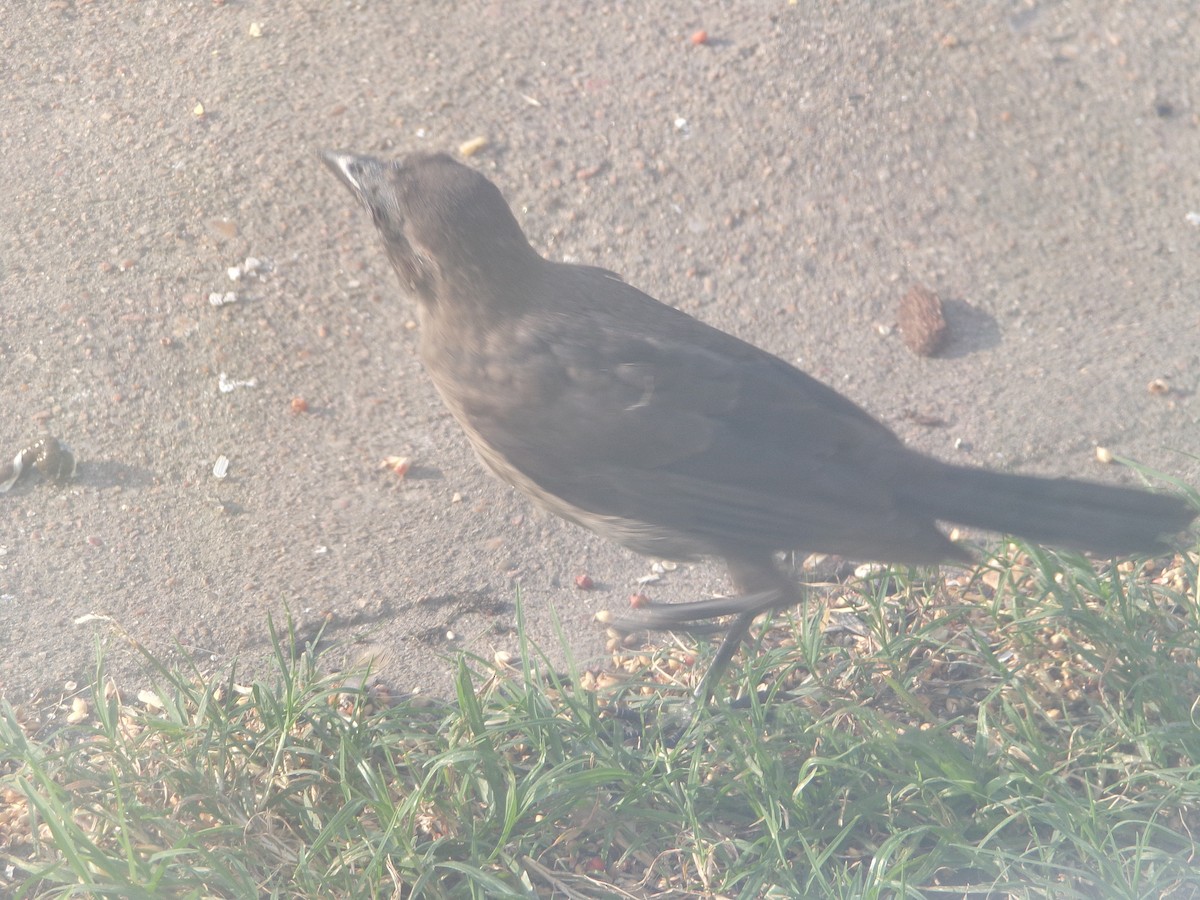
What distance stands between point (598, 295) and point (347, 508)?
1.36 metres

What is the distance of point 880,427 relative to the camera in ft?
12.0

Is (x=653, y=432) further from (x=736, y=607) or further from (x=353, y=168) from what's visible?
(x=353, y=168)

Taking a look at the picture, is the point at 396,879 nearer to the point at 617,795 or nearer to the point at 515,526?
the point at 617,795

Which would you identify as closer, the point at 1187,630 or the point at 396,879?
the point at 396,879

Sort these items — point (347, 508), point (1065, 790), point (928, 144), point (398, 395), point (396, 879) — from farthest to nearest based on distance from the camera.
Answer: point (928, 144)
point (398, 395)
point (347, 508)
point (1065, 790)
point (396, 879)

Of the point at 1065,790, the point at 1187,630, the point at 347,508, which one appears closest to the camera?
the point at 1065,790

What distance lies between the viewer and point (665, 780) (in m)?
3.21

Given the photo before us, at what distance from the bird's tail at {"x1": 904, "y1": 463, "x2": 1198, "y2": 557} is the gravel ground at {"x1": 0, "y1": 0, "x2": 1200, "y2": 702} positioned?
1.16 meters

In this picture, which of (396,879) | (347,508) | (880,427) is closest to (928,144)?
(880,427)

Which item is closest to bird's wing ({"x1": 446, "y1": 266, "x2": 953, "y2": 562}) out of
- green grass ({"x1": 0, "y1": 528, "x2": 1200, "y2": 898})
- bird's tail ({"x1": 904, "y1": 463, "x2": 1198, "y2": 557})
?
bird's tail ({"x1": 904, "y1": 463, "x2": 1198, "y2": 557})

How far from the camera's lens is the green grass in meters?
2.99

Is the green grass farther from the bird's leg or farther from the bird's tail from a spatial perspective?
the bird's tail

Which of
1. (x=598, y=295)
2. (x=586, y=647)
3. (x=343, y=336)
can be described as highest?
(x=598, y=295)

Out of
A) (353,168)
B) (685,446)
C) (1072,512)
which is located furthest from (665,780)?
(353,168)
